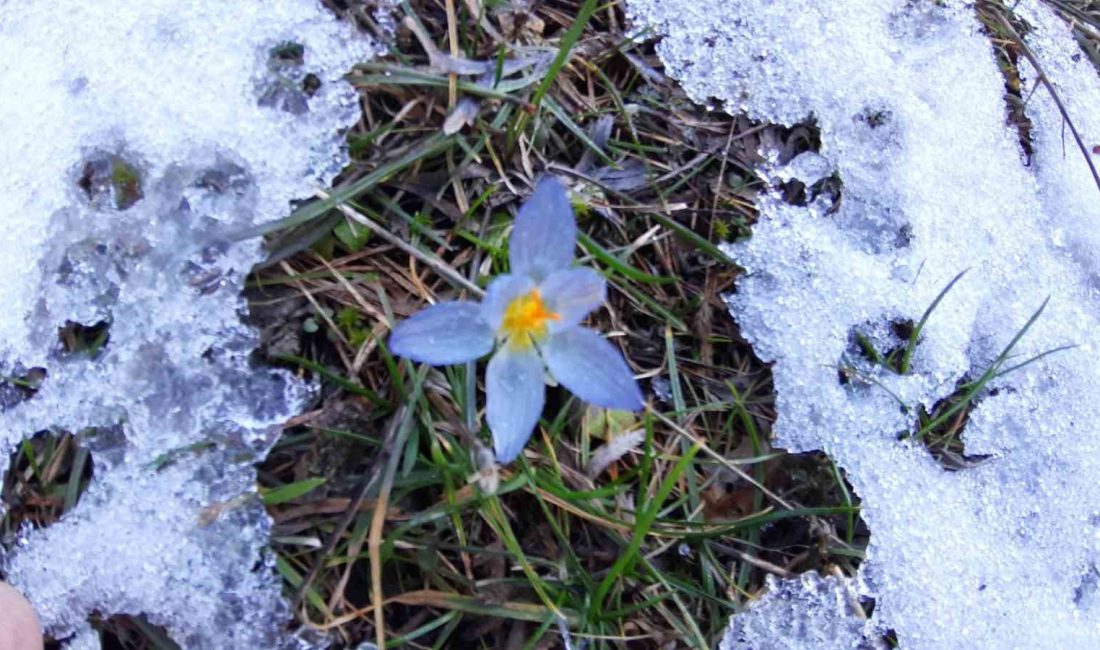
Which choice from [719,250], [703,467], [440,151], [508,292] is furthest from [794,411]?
[440,151]

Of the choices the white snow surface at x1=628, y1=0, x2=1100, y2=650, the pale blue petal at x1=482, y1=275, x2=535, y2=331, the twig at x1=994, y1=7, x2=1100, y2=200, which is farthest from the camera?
the twig at x1=994, y1=7, x2=1100, y2=200

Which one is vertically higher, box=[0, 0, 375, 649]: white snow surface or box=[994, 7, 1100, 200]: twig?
box=[994, 7, 1100, 200]: twig

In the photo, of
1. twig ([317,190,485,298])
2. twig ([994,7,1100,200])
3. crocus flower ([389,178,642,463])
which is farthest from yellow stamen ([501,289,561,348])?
twig ([994,7,1100,200])

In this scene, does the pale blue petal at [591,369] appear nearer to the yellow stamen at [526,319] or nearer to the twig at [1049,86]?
the yellow stamen at [526,319]

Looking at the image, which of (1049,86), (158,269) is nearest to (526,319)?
(158,269)

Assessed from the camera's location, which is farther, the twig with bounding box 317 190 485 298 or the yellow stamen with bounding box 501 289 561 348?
the twig with bounding box 317 190 485 298

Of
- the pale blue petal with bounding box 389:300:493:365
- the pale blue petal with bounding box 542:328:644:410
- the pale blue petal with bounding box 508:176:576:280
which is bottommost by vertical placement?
the pale blue petal with bounding box 389:300:493:365

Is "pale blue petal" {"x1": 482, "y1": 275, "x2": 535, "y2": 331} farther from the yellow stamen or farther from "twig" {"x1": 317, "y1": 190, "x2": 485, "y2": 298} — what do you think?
"twig" {"x1": 317, "y1": 190, "x2": 485, "y2": 298}

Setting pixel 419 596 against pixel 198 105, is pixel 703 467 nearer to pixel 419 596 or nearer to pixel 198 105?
pixel 419 596
